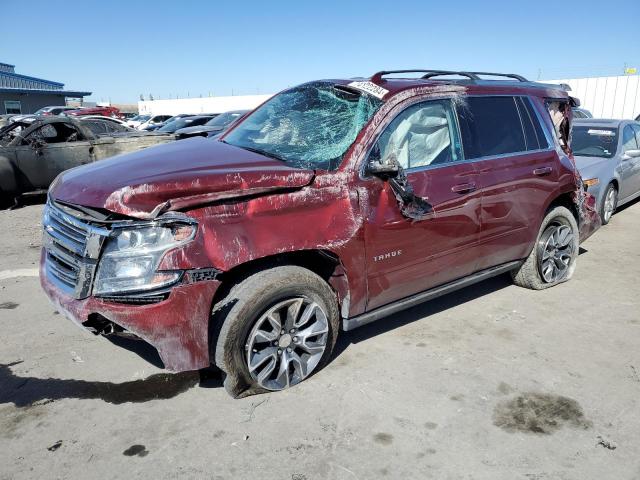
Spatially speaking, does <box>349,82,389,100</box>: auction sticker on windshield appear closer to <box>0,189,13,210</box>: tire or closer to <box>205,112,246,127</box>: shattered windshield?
<box>0,189,13,210</box>: tire

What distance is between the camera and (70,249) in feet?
9.92

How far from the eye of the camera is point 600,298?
4.96 m

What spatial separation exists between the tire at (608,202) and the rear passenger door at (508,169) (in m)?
3.47

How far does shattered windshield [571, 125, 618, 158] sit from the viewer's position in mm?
7895

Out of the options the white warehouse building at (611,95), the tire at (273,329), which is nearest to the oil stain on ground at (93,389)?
the tire at (273,329)

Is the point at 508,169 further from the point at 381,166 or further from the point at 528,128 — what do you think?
the point at 381,166

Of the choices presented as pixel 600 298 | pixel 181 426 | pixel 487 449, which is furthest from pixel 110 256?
pixel 600 298

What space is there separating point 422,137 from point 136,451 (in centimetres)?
274

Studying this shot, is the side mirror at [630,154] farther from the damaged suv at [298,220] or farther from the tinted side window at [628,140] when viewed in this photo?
the damaged suv at [298,220]

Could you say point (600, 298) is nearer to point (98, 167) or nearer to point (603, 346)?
point (603, 346)

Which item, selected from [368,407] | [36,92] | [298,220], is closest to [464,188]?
[298,220]

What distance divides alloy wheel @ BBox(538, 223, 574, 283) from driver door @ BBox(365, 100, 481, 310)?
1232 mm

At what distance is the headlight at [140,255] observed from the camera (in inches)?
107

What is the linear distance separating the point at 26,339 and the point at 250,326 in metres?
2.14
